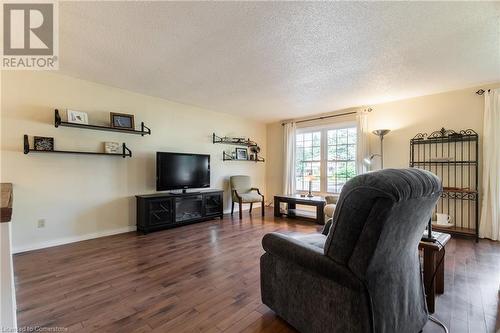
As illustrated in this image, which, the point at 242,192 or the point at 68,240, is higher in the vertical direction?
the point at 242,192

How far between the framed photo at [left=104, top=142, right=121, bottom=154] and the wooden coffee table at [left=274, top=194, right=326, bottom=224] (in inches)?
126

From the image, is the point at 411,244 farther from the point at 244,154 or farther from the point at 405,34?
the point at 244,154

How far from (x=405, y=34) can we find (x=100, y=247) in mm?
4291

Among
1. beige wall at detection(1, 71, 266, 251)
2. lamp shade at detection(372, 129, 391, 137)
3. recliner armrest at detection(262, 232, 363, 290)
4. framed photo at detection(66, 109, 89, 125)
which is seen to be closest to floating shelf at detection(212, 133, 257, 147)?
beige wall at detection(1, 71, 266, 251)

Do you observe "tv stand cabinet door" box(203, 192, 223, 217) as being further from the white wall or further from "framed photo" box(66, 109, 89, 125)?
the white wall

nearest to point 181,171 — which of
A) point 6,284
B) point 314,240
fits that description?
point 314,240

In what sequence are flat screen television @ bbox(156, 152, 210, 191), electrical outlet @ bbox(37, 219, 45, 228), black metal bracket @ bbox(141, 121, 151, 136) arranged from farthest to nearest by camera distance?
1. flat screen television @ bbox(156, 152, 210, 191)
2. black metal bracket @ bbox(141, 121, 151, 136)
3. electrical outlet @ bbox(37, 219, 45, 228)

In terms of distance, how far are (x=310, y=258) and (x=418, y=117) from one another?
4.18 metres

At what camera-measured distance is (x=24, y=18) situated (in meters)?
2.01

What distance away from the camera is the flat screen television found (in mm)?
4023

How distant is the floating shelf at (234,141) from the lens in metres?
5.22

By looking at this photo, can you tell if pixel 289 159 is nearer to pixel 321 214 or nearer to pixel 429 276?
pixel 321 214

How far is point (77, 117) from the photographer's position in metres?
3.24

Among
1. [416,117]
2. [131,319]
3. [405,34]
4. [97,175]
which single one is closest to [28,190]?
[97,175]
